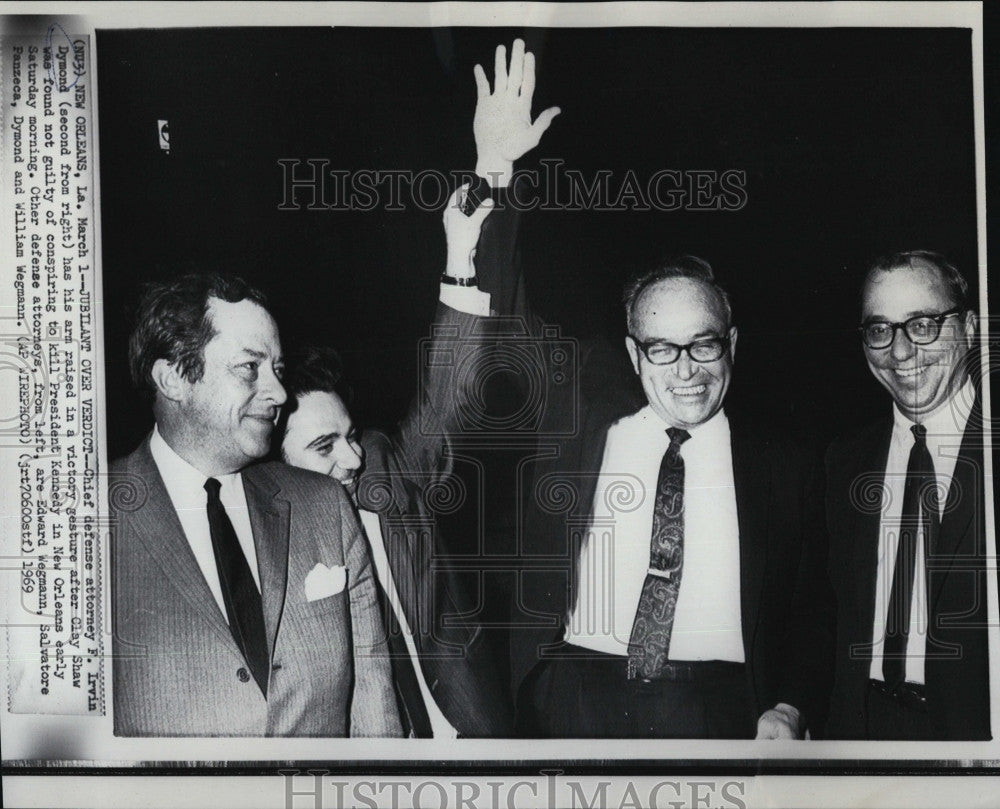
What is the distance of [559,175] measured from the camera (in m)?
1.47

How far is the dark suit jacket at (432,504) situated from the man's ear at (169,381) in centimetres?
29

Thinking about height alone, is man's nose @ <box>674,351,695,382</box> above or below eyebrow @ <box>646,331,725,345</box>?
below

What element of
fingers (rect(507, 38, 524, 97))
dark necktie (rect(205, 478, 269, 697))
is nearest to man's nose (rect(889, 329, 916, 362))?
fingers (rect(507, 38, 524, 97))

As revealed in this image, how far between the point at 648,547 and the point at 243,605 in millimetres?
626

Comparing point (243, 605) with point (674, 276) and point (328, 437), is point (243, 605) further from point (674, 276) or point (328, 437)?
point (674, 276)

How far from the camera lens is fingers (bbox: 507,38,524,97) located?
4.81 feet

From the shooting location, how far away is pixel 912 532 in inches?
58.3

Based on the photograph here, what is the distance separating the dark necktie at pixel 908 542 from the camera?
1.48 meters

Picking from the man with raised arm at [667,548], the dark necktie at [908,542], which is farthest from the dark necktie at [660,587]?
the dark necktie at [908,542]

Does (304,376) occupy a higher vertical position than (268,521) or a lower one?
higher

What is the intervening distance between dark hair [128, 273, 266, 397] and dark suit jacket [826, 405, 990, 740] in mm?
954

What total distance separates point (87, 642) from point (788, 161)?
131 cm

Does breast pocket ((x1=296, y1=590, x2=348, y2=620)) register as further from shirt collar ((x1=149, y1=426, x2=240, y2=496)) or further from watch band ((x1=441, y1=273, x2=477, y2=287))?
Answer: watch band ((x1=441, y1=273, x2=477, y2=287))

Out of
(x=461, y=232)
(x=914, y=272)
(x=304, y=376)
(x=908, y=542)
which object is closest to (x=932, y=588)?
(x=908, y=542)
